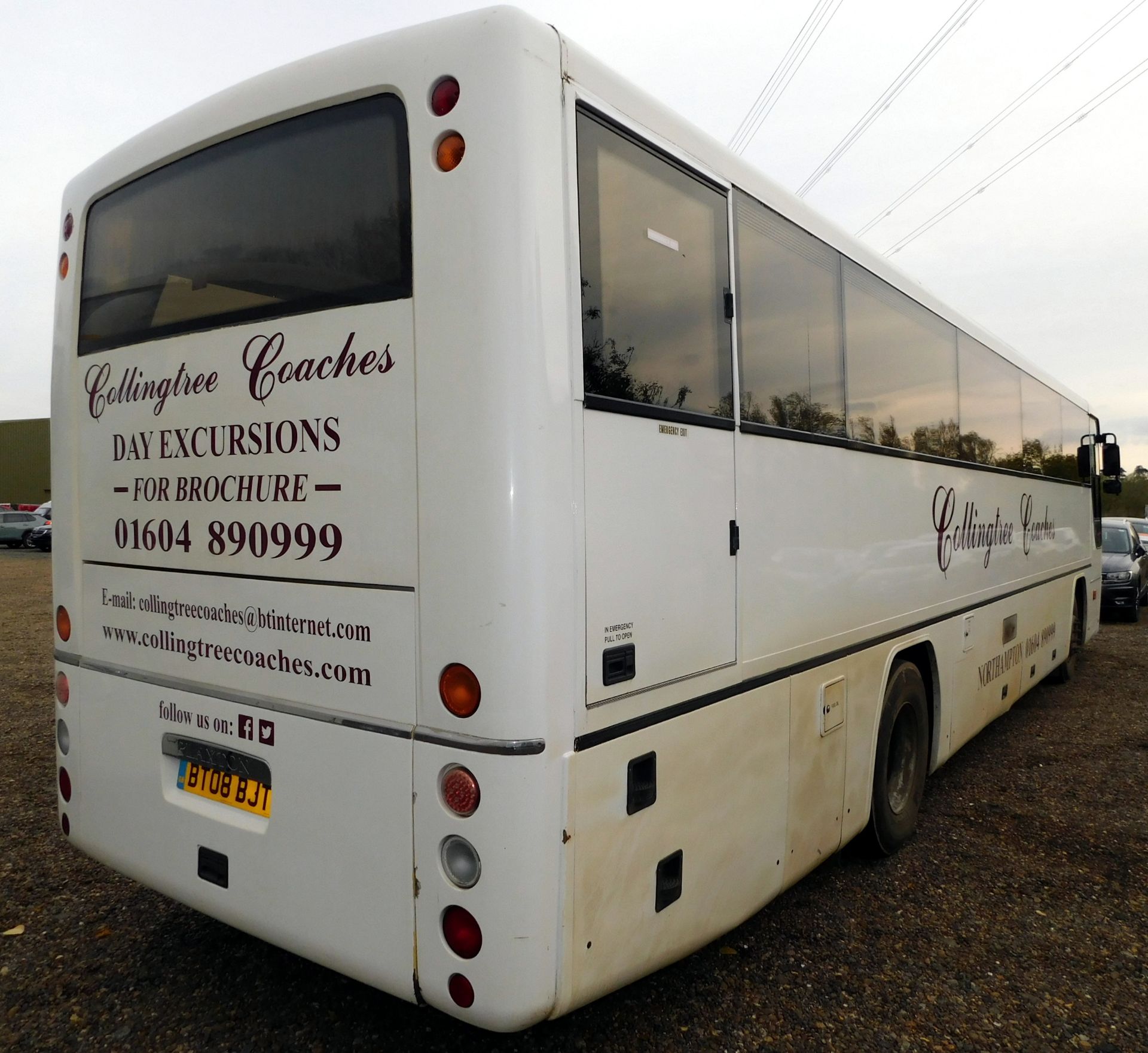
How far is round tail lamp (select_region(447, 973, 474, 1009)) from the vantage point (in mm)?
2416

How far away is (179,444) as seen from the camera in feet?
10.2

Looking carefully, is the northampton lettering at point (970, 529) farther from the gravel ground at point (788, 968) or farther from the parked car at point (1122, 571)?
the parked car at point (1122, 571)

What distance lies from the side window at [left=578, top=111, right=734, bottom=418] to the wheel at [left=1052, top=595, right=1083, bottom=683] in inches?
300

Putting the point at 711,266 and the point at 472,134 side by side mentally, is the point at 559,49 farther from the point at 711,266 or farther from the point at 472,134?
the point at 711,266

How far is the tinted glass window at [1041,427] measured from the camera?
7.50 metres

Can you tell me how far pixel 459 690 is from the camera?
242 centimetres

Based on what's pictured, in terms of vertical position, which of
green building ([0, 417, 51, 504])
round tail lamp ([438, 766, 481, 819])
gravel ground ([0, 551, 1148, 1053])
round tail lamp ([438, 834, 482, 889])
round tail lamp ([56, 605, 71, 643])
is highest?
green building ([0, 417, 51, 504])

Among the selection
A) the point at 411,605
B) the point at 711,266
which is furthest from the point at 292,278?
the point at 711,266

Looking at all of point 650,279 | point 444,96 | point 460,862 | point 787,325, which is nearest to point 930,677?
point 787,325

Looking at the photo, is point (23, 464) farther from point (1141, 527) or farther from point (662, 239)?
point (662, 239)

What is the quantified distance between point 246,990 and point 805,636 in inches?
100

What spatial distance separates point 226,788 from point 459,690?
1.12m

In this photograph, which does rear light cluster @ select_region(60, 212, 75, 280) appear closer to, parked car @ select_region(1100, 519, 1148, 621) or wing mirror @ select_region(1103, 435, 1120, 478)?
wing mirror @ select_region(1103, 435, 1120, 478)

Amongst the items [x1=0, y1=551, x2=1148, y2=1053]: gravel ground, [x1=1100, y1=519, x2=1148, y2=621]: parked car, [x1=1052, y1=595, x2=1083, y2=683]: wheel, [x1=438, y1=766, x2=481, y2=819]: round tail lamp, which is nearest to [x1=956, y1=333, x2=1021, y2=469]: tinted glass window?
[x1=0, y1=551, x2=1148, y2=1053]: gravel ground
